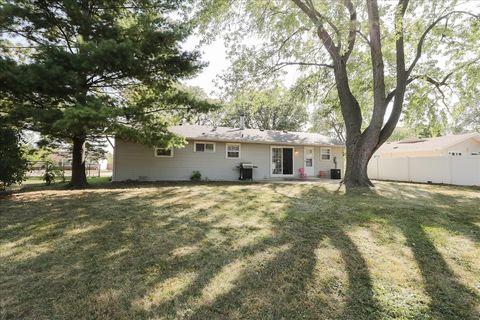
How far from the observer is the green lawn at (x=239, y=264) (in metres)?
2.62

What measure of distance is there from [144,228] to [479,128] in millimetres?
44964

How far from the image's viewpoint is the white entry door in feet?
55.2

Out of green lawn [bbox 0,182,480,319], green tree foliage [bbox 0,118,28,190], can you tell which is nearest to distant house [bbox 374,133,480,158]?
green lawn [bbox 0,182,480,319]

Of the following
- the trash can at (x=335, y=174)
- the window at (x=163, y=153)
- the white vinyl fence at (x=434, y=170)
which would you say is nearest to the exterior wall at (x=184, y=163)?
the window at (x=163, y=153)

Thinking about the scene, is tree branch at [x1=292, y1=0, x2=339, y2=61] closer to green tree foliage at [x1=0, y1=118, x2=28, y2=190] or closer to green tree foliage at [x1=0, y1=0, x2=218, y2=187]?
green tree foliage at [x1=0, y1=0, x2=218, y2=187]

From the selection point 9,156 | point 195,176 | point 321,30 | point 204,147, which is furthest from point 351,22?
point 9,156

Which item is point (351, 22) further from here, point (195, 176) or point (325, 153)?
point (195, 176)

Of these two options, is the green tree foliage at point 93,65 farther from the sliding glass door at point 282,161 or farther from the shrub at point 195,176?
the sliding glass door at point 282,161

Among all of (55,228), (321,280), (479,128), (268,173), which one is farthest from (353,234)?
(479,128)

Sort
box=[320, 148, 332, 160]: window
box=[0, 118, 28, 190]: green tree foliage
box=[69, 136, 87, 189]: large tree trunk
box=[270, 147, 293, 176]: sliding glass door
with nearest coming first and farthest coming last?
1. box=[0, 118, 28, 190]: green tree foliage
2. box=[69, 136, 87, 189]: large tree trunk
3. box=[270, 147, 293, 176]: sliding glass door
4. box=[320, 148, 332, 160]: window

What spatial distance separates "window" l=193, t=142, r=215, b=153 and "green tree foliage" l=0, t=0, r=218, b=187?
13.5 ft

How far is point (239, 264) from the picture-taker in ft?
11.4

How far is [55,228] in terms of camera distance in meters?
4.86

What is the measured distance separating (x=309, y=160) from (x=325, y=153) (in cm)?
132
